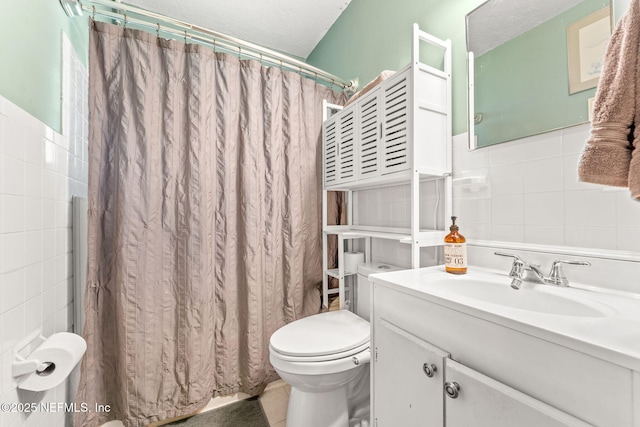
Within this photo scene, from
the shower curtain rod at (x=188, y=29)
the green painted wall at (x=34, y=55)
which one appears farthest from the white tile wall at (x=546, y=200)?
the green painted wall at (x=34, y=55)

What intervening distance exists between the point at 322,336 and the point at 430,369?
61cm

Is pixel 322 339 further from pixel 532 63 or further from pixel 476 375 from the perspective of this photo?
pixel 532 63

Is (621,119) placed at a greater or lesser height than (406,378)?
greater

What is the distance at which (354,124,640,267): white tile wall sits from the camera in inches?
29.9

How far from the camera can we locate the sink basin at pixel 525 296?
681 mm

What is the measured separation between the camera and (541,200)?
35.3 inches

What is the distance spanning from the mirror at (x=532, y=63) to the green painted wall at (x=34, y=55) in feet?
5.14

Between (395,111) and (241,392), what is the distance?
1746mm

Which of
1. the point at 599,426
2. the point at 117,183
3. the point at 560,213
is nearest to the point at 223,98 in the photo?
the point at 117,183

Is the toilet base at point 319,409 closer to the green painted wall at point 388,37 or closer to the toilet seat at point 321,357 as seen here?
the toilet seat at point 321,357

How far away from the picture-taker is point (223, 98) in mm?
1493

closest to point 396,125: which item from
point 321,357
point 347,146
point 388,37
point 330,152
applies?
point 347,146

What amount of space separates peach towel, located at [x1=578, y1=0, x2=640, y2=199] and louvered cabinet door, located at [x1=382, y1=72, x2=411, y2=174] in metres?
0.65

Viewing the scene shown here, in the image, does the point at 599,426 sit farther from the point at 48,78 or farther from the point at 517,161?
the point at 48,78
